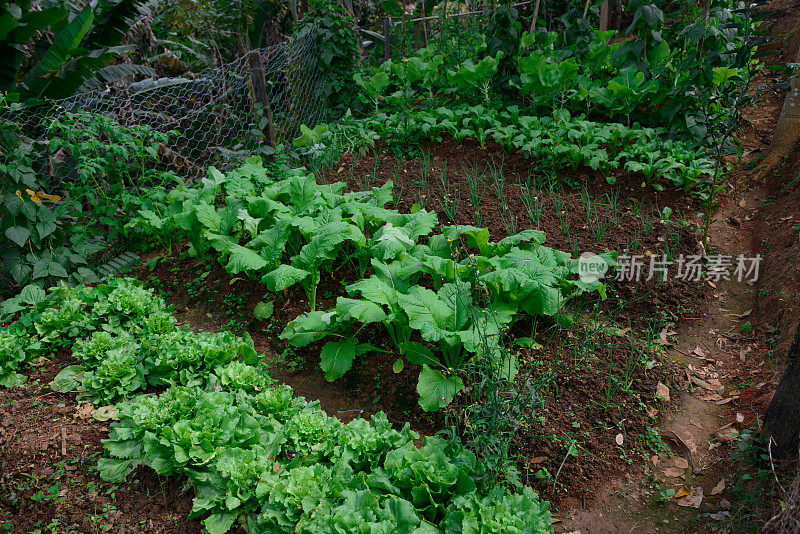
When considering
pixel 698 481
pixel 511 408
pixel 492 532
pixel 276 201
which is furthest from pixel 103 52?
pixel 698 481

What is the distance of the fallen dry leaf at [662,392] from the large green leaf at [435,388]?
1.20 m

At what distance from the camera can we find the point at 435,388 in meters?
3.06

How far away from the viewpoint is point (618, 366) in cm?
338

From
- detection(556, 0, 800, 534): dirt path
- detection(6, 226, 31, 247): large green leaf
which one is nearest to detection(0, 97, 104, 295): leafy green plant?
detection(6, 226, 31, 247): large green leaf

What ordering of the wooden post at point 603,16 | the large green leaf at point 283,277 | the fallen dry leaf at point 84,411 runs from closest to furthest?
1. the fallen dry leaf at point 84,411
2. the large green leaf at point 283,277
3. the wooden post at point 603,16

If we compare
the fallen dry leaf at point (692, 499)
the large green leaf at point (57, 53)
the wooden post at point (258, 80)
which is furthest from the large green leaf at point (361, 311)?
the wooden post at point (258, 80)

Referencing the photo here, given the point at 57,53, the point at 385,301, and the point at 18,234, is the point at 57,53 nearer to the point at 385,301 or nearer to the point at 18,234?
the point at 18,234

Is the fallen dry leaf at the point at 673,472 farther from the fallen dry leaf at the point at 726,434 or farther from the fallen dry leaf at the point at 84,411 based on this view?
the fallen dry leaf at the point at 84,411

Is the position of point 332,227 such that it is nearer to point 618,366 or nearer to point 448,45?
point 618,366

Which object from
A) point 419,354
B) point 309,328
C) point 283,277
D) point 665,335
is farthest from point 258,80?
point 665,335

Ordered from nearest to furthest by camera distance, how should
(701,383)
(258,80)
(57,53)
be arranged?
(701,383)
(57,53)
(258,80)

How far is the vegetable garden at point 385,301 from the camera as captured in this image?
262 centimetres

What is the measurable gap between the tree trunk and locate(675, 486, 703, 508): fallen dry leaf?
0.40 metres

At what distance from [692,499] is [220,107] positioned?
17.6ft
